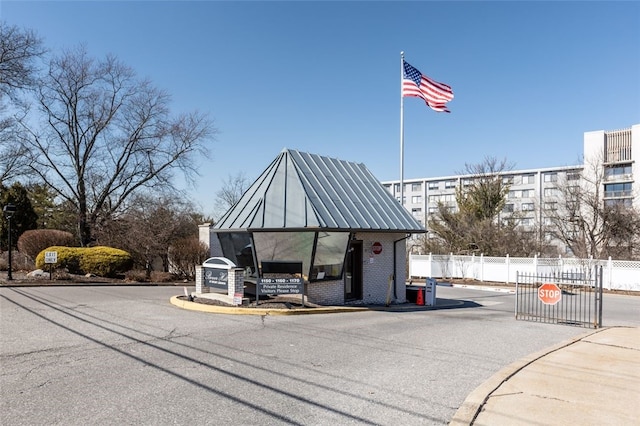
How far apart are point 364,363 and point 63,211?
1527 inches

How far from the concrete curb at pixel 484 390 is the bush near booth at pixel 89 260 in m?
22.3

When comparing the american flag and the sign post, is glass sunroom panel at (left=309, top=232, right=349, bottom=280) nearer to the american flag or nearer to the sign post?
the american flag

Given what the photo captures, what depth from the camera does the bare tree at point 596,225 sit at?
118ft

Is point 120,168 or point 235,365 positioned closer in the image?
point 235,365

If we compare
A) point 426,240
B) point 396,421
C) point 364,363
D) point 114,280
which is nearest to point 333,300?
point 364,363

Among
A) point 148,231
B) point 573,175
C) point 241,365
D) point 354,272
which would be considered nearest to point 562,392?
point 241,365

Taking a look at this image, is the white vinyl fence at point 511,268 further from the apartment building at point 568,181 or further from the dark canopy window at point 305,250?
the dark canopy window at point 305,250

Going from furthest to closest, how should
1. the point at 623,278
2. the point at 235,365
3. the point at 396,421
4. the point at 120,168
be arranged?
the point at 120,168
the point at 623,278
the point at 235,365
the point at 396,421

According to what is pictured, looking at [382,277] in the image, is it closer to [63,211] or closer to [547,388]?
[547,388]

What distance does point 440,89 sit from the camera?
21.7 meters

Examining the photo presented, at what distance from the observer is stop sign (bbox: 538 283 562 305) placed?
42.5 feet

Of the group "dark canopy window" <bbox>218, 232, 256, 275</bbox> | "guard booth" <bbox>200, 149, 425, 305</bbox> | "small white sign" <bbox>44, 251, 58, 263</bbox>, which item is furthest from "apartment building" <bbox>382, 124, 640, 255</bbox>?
"small white sign" <bbox>44, 251, 58, 263</bbox>

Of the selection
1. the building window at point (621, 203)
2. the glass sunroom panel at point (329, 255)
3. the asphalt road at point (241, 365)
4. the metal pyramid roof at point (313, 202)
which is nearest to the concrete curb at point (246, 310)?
the asphalt road at point (241, 365)

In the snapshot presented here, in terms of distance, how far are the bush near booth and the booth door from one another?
14373 millimetres
